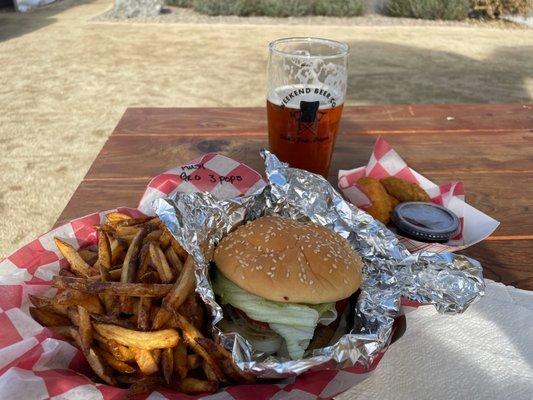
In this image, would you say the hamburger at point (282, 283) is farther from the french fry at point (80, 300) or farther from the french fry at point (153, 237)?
the french fry at point (80, 300)

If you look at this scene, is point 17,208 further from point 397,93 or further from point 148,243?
point 397,93

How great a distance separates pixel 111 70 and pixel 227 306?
6.00m

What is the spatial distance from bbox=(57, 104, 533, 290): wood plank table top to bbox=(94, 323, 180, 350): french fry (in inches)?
23.9

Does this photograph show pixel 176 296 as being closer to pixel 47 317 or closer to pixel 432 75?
pixel 47 317

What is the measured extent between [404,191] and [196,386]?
3.18 feet

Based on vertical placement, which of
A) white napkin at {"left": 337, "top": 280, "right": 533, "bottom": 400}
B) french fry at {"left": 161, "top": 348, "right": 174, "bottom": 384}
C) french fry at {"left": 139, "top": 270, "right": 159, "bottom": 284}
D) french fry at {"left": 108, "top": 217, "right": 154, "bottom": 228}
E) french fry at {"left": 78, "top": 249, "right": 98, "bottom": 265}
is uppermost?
french fry at {"left": 108, "top": 217, "right": 154, "bottom": 228}

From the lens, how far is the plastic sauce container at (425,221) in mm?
1471

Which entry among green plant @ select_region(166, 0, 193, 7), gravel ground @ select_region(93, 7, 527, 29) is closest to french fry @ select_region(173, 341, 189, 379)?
gravel ground @ select_region(93, 7, 527, 29)

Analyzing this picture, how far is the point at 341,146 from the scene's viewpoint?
7.22 ft

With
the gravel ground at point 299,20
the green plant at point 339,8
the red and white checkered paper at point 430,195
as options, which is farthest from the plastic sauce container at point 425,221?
the green plant at point 339,8

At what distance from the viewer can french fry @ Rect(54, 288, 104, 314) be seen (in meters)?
1.12

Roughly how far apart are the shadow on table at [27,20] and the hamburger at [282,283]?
8392 millimetres

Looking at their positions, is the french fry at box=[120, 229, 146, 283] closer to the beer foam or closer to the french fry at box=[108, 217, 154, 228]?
the french fry at box=[108, 217, 154, 228]

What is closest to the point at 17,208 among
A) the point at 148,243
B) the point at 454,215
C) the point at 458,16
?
the point at 148,243
